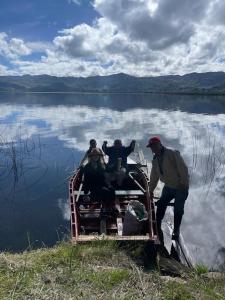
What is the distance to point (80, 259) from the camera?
7.61 metres

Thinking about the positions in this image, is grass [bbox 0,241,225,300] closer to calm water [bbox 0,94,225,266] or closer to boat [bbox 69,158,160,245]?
boat [bbox 69,158,160,245]

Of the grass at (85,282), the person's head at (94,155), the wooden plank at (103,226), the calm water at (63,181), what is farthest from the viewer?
the calm water at (63,181)

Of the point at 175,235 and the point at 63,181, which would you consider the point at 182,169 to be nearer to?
the point at 175,235

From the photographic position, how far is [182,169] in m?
10.3

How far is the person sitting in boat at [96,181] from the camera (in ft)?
43.4

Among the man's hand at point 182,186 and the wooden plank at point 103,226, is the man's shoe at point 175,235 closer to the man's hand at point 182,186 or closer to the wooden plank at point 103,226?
the man's hand at point 182,186

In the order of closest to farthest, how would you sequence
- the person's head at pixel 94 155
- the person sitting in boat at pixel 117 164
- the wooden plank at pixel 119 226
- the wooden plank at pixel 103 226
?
the wooden plank at pixel 119 226
the wooden plank at pixel 103 226
the person's head at pixel 94 155
the person sitting in boat at pixel 117 164

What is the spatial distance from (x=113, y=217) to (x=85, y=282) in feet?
19.0

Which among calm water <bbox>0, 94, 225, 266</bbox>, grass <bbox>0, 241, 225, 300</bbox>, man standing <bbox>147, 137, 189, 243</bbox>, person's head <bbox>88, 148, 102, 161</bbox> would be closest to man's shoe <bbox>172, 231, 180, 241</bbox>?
man standing <bbox>147, 137, 189, 243</bbox>

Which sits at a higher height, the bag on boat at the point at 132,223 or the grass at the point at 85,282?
the grass at the point at 85,282

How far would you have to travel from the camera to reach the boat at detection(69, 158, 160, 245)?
955cm

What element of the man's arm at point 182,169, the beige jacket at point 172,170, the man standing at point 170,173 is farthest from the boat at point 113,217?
the man's arm at point 182,169

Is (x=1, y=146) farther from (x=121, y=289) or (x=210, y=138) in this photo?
(x=121, y=289)

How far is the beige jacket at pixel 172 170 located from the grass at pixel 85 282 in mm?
3356
